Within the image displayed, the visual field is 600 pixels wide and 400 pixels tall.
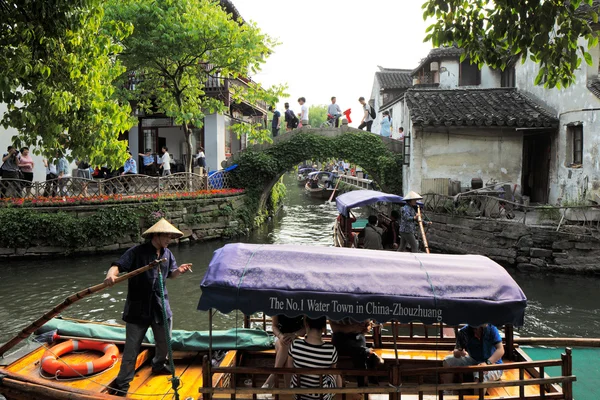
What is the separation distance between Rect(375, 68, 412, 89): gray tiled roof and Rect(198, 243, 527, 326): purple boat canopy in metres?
36.2

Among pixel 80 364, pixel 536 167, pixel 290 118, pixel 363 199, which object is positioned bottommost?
pixel 80 364

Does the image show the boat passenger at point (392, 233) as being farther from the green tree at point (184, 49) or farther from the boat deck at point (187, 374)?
the green tree at point (184, 49)

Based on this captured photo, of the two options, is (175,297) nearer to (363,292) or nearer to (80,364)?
(80,364)

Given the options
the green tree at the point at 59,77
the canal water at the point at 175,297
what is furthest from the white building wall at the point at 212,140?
the green tree at the point at 59,77

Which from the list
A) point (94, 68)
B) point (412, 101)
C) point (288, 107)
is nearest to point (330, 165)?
point (288, 107)

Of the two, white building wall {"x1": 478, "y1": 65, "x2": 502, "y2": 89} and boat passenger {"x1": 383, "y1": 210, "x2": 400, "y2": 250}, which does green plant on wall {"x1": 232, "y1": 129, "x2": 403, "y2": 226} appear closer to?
boat passenger {"x1": 383, "y1": 210, "x2": 400, "y2": 250}

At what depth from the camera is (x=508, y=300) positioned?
4.04 m

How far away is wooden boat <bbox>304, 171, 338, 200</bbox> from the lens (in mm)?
36684

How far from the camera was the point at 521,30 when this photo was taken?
17.8ft

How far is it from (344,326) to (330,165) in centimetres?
5199

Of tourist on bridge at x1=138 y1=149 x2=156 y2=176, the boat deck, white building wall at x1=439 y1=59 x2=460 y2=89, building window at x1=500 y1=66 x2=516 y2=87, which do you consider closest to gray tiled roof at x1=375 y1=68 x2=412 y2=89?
white building wall at x1=439 y1=59 x2=460 y2=89

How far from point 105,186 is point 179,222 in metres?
2.83

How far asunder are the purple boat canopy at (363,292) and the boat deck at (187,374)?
110cm

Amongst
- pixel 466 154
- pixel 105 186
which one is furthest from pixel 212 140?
pixel 466 154
